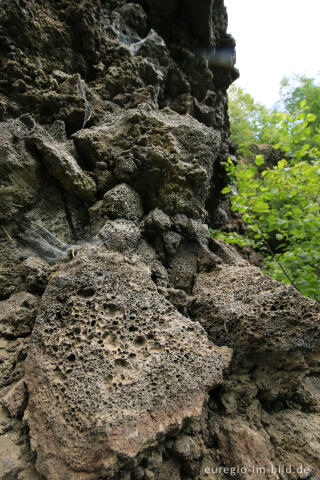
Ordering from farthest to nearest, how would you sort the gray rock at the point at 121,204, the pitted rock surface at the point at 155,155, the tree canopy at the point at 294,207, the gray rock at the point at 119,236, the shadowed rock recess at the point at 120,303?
the tree canopy at the point at 294,207 < the pitted rock surface at the point at 155,155 < the gray rock at the point at 121,204 < the gray rock at the point at 119,236 < the shadowed rock recess at the point at 120,303

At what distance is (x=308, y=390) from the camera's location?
7.81ft

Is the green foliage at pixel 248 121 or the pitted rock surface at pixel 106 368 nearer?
the pitted rock surface at pixel 106 368

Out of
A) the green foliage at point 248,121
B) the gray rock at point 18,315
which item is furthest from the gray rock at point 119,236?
the green foliage at point 248,121

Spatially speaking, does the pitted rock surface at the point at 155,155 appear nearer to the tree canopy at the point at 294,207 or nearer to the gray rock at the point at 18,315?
the tree canopy at the point at 294,207

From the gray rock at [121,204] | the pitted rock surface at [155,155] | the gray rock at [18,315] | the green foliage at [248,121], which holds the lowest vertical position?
the gray rock at [18,315]

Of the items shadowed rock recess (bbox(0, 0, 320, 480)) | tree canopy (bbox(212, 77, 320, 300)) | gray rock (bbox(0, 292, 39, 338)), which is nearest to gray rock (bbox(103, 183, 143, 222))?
shadowed rock recess (bbox(0, 0, 320, 480))

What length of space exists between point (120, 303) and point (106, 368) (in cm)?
50

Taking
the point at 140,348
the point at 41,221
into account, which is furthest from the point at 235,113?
the point at 140,348

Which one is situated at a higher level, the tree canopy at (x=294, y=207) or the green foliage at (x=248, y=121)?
the green foliage at (x=248, y=121)

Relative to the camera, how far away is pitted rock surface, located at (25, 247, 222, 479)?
148 cm

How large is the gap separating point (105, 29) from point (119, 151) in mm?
3116

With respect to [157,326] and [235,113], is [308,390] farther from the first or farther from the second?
[235,113]

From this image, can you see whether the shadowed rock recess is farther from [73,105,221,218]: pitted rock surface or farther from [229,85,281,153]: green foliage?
[229,85,281,153]: green foliage

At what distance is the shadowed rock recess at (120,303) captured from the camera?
1.62 meters
